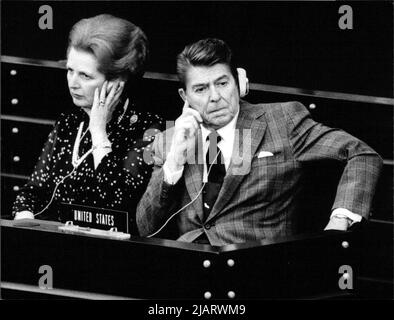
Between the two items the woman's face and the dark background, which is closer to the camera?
the dark background

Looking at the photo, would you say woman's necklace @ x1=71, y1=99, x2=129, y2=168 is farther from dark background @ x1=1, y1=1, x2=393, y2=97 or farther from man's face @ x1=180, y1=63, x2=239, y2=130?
man's face @ x1=180, y1=63, x2=239, y2=130

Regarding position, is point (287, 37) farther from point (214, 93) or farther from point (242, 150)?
point (242, 150)

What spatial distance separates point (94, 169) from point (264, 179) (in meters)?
0.78

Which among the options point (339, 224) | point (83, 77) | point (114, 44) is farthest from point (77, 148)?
point (339, 224)

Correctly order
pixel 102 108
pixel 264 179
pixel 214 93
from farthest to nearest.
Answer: pixel 102 108, pixel 214 93, pixel 264 179

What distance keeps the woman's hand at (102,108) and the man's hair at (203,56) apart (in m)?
0.30

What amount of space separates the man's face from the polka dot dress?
0.24 meters

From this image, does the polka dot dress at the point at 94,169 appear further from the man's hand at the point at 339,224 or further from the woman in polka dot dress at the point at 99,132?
the man's hand at the point at 339,224

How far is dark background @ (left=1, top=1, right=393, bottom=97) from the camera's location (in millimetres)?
4570

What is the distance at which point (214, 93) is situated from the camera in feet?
14.6

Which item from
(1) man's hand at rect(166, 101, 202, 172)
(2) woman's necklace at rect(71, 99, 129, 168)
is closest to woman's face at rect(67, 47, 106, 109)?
(2) woman's necklace at rect(71, 99, 129, 168)
